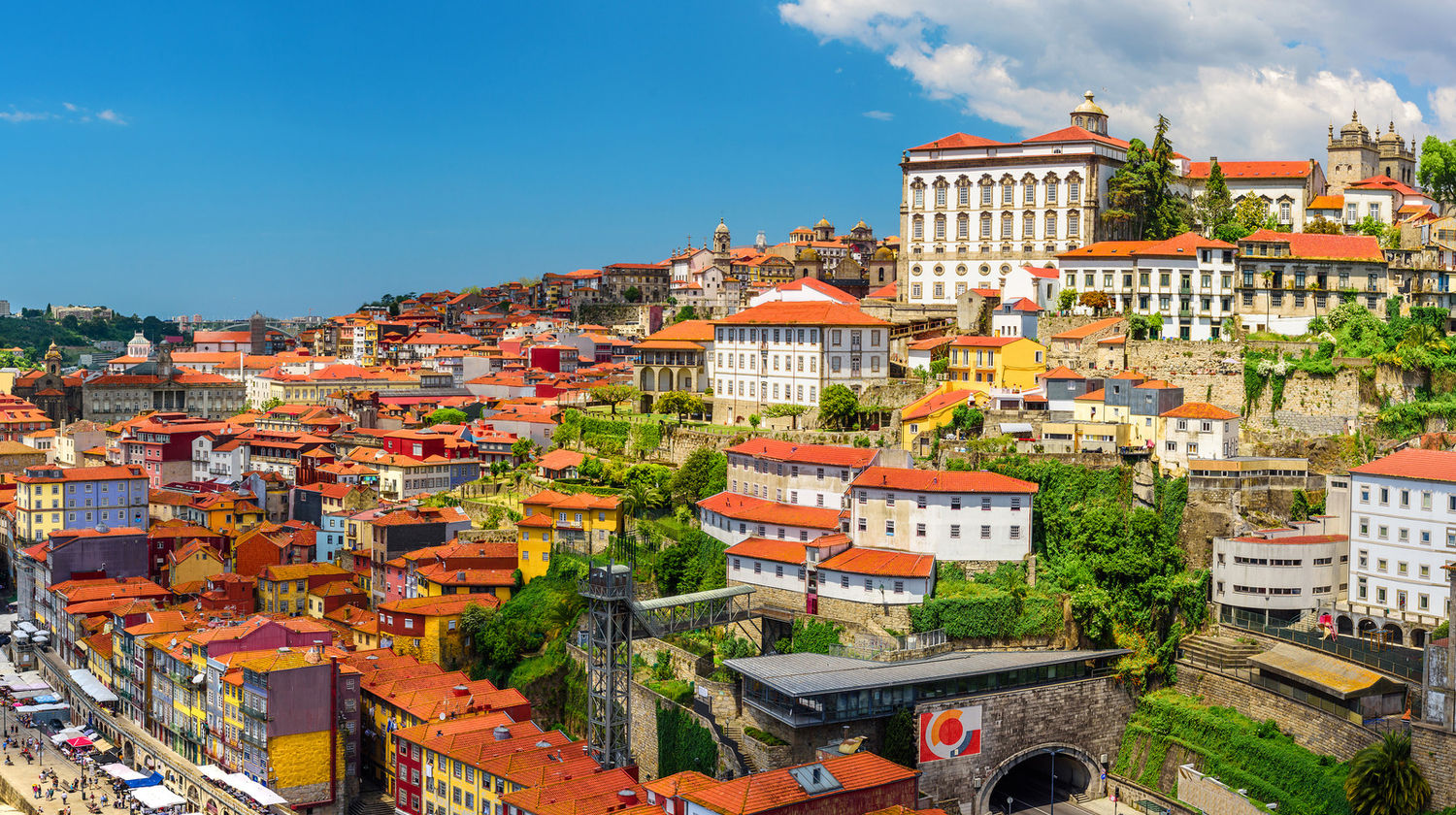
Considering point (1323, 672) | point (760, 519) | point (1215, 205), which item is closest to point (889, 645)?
point (760, 519)

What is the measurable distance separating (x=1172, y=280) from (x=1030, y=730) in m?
20.9

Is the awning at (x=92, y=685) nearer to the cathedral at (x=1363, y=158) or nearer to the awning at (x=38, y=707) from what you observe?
the awning at (x=38, y=707)

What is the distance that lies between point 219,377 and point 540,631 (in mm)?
63543

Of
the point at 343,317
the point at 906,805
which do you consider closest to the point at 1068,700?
the point at 906,805

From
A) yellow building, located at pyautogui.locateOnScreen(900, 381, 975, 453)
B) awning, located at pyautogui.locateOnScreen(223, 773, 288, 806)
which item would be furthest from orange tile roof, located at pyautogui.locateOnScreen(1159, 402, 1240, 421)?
awning, located at pyautogui.locateOnScreen(223, 773, 288, 806)

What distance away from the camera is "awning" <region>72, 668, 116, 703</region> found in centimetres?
5256

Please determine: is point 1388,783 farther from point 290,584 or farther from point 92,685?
point 92,685

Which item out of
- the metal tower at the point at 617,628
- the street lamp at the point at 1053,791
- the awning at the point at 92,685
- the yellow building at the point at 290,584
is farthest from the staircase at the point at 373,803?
the street lamp at the point at 1053,791

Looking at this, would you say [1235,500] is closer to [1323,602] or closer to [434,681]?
[1323,602]

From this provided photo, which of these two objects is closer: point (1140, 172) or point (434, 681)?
point (434, 681)

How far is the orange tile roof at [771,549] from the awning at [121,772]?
66.3 feet

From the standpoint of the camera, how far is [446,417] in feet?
256

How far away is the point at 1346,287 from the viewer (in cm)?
4988

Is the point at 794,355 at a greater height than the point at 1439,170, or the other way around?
the point at 1439,170
